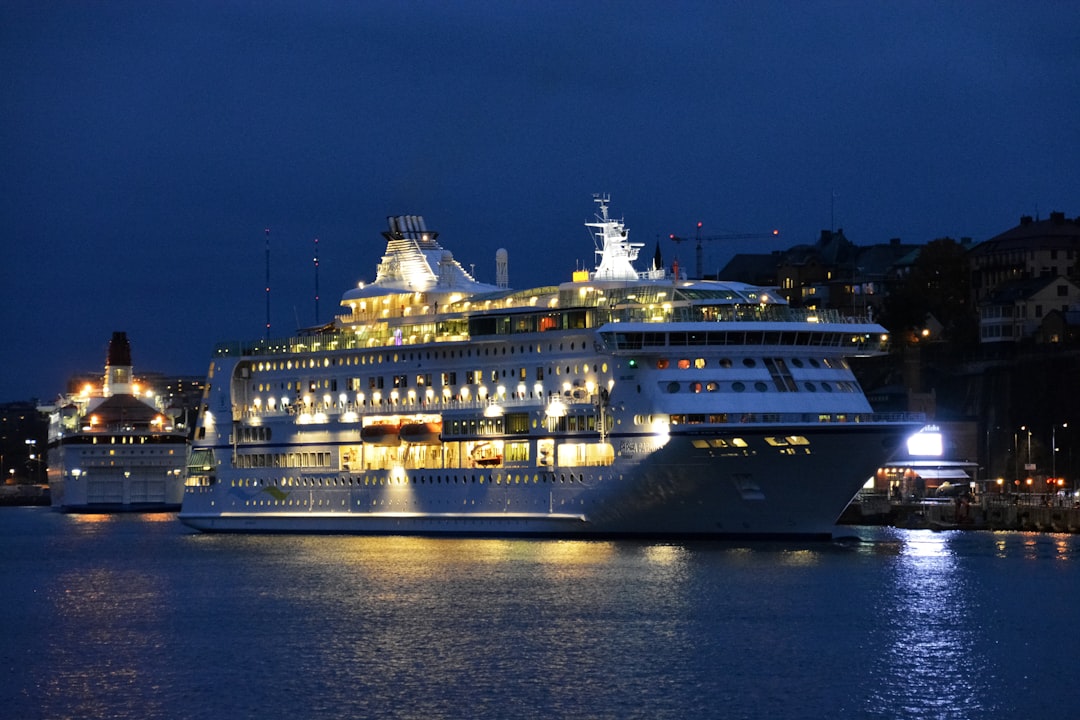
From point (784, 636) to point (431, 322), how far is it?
26947 millimetres

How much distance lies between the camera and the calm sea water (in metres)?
32.9

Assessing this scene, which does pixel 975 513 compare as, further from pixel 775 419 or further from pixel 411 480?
pixel 411 480

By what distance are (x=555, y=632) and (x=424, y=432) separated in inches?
866

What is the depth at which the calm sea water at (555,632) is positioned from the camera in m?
32.9

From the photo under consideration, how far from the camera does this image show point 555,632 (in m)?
40.2

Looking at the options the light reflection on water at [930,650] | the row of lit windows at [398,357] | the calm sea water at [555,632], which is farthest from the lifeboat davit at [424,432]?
the light reflection on water at [930,650]

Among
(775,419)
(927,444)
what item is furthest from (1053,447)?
(775,419)

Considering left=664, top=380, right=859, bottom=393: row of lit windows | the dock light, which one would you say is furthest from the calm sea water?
the dock light

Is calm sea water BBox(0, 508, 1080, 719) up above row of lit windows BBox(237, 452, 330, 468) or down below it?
below

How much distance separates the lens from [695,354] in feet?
180

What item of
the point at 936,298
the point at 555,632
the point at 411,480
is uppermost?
the point at 936,298

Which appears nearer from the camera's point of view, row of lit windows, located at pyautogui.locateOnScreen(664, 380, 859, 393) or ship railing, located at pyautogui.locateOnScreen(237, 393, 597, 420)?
row of lit windows, located at pyautogui.locateOnScreen(664, 380, 859, 393)

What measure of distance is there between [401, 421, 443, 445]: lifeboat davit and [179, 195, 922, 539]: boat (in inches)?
2.4

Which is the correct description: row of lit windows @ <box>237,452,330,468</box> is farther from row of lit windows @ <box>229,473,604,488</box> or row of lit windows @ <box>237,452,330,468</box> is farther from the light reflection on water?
the light reflection on water
